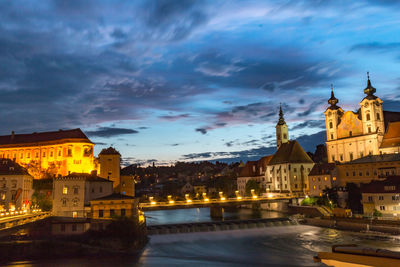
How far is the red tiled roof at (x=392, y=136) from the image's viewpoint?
65981 millimetres

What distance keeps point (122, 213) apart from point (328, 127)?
54.2m

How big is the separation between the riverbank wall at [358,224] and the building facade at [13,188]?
1775 inches

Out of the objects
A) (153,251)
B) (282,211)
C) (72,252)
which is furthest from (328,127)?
(72,252)

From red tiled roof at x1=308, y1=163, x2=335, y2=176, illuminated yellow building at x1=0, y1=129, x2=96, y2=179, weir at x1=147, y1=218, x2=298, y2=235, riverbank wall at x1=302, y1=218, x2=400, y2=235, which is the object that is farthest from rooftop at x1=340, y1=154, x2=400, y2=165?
illuminated yellow building at x1=0, y1=129, x2=96, y2=179

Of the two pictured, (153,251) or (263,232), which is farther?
(263,232)

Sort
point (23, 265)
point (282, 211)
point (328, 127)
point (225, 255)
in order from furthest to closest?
point (328, 127) < point (282, 211) < point (225, 255) < point (23, 265)

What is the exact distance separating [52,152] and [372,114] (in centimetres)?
6784

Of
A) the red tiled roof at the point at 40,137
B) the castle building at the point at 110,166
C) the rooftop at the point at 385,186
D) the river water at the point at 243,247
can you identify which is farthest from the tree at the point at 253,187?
the red tiled roof at the point at 40,137

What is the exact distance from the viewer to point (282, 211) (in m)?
73.0

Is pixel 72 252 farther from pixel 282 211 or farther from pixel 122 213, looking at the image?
pixel 282 211

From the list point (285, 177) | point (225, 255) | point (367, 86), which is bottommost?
point (225, 255)

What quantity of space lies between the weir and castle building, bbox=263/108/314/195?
78.7 ft

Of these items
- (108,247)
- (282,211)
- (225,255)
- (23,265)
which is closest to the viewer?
(23,265)

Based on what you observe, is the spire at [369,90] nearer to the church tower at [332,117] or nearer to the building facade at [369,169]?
the church tower at [332,117]
